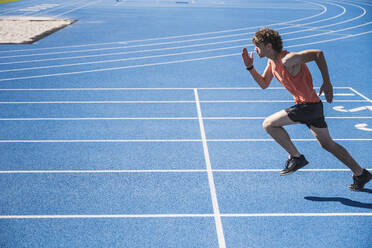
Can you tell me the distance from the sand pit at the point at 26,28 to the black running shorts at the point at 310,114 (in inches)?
422

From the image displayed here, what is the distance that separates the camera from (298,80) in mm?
3973

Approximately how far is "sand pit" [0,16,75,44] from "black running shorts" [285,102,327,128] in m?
10.7

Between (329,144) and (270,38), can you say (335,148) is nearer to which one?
(329,144)

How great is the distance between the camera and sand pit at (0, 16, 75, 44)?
13.1 metres

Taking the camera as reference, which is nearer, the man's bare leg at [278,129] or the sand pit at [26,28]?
the man's bare leg at [278,129]

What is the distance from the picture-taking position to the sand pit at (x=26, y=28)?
516 inches

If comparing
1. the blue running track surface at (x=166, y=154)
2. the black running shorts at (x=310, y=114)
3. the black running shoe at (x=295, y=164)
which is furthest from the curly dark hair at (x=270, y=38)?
the blue running track surface at (x=166, y=154)

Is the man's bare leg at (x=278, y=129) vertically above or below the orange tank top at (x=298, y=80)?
below

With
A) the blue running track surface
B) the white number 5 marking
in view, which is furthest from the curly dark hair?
the white number 5 marking

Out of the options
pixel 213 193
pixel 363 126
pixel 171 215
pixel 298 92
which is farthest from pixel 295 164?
pixel 363 126

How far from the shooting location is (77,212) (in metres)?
3.97

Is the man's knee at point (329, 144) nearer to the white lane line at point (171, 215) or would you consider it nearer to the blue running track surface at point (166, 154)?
the blue running track surface at point (166, 154)

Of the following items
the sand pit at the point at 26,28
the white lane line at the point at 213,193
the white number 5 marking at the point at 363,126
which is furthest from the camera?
the sand pit at the point at 26,28

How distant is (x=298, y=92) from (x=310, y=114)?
258 millimetres
